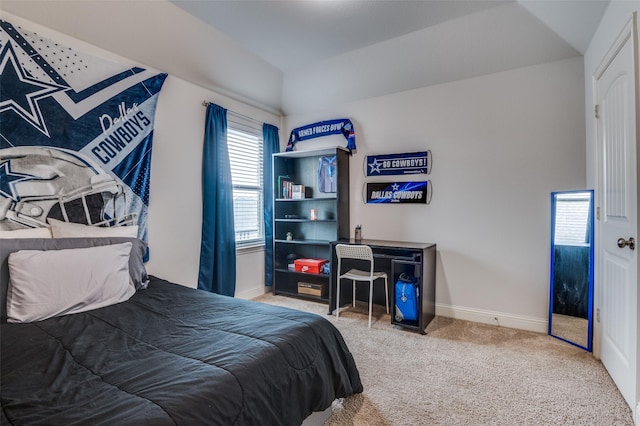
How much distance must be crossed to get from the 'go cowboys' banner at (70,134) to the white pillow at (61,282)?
1.92 ft

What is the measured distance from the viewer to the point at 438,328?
311cm

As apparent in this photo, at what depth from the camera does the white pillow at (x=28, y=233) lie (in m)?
1.93

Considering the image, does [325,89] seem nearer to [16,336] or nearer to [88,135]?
[88,135]

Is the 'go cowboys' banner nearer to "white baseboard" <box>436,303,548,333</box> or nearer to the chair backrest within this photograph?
the chair backrest

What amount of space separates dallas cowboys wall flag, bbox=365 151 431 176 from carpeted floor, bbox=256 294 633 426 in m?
1.74

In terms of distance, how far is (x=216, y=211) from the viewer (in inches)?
137

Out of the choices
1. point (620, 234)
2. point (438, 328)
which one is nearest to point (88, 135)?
point (438, 328)

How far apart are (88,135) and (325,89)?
259cm

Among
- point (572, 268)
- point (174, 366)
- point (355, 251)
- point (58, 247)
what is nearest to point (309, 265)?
point (355, 251)

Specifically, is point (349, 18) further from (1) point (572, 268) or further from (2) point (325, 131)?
(1) point (572, 268)

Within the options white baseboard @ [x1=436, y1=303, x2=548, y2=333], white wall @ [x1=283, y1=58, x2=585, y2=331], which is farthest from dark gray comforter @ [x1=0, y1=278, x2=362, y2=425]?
white wall @ [x1=283, y1=58, x2=585, y2=331]

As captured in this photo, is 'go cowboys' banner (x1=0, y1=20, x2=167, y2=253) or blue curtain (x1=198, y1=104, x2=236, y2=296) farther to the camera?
blue curtain (x1=198, y1=104, x2=236, y2=296)

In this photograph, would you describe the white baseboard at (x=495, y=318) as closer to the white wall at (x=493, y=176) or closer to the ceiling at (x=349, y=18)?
the white wall at (x=493, y=176)

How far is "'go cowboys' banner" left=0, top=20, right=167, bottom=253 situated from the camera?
81.7 inches
